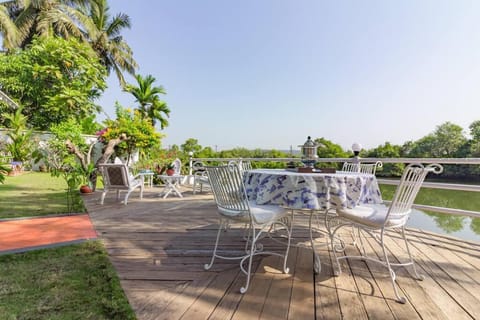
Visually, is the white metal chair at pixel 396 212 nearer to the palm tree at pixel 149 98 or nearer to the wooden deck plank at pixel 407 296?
the wooden deck plank at pixel 407 296

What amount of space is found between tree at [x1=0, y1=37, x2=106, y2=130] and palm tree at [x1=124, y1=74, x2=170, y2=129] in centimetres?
379

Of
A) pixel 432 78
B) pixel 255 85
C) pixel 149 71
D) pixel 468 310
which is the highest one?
pixel 149 71

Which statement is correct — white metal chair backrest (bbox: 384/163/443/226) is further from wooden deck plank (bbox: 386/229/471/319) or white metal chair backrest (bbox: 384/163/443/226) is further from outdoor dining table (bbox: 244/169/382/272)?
wooden deck plank (bbox: 386/229/471/319)

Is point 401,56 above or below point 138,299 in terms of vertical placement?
above

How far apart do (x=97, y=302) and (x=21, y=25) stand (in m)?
17.5

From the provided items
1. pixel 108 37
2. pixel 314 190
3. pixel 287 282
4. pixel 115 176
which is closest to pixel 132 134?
pixel 115 176

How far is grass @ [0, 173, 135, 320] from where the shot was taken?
4.61ft

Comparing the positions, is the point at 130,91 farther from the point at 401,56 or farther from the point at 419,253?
the point at 419,253

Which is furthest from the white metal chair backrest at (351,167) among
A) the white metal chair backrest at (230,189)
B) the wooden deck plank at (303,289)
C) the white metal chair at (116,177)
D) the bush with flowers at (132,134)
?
the bush with flowers at (132,134)

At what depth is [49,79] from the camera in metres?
11.6

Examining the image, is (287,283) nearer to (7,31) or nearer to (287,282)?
(287,282)

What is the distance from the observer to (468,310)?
4.74ft

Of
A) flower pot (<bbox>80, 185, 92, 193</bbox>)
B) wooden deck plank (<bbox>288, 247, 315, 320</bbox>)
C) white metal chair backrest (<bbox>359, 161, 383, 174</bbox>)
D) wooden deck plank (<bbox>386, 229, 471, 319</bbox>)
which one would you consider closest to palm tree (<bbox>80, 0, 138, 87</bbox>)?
flower pot (<bbox>80, 185, 92, 193</bbox>)

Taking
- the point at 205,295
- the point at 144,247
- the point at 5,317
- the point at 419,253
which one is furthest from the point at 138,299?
the point at 419,253
